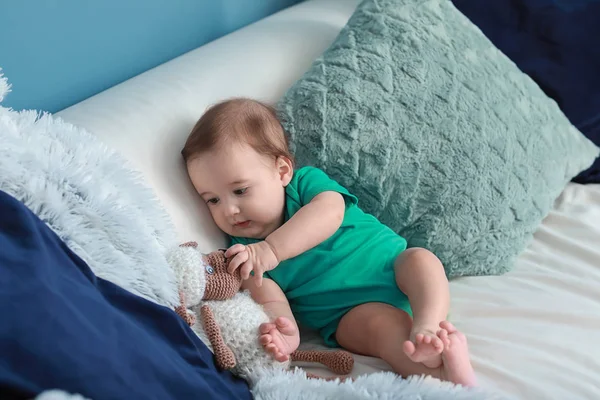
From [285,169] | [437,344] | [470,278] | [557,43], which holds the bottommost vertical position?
[470,278]

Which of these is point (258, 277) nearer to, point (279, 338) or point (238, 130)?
point (279, 338)

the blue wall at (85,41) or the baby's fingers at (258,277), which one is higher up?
the blue wall at (85,41)

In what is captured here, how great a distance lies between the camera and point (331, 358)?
1023 mm

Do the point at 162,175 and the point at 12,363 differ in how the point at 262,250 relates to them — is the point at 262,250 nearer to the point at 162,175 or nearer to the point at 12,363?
the point at 162,175

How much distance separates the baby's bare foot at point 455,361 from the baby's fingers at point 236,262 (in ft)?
1.03

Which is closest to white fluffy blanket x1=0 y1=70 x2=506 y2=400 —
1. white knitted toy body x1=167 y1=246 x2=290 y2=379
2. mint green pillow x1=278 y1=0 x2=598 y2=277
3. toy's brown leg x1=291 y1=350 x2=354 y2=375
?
white knitted toy body x1=167 y1=246 x2=290 y2=379

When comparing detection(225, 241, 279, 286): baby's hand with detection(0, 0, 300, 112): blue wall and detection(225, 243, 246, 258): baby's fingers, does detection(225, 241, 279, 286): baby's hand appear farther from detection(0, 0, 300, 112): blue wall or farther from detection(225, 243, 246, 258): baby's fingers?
detection(0, 0, 300, 112): blue wall

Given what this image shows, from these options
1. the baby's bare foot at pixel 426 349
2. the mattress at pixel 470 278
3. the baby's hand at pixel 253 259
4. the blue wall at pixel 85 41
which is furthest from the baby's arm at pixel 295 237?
the blue wall at pixel 85 41

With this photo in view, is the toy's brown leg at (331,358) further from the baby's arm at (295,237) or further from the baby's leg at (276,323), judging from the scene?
the baby's arm at (295,237)

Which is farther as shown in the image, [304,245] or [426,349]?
[304,245]

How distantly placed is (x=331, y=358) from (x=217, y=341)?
207 mm

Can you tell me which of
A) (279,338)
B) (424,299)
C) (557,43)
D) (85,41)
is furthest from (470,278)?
(85,41)

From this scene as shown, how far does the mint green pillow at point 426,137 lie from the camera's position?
1.23m

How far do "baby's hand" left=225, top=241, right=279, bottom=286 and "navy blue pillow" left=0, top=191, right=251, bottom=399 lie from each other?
19cm
